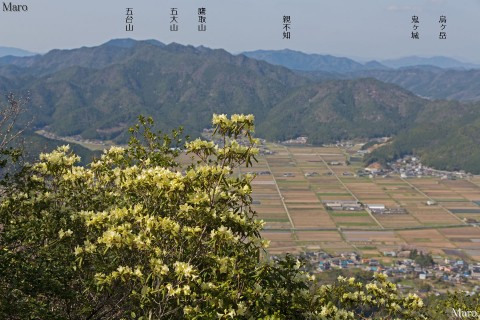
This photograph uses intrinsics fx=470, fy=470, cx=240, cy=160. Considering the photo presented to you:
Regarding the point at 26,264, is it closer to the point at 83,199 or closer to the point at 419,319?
the point at 83,199

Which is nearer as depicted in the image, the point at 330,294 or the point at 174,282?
the point at 174,282

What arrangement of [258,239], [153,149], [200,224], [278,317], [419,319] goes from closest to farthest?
[278,317] < [200,224] < [258,239] < [419,319] < [153,149]

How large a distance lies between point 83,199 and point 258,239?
5.24 m

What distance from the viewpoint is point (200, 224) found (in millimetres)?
7723

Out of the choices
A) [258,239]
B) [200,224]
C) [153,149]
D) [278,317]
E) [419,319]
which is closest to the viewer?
[278,317]

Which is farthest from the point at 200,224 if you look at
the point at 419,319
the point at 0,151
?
the point at 419,319

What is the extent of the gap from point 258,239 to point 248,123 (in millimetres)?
2120

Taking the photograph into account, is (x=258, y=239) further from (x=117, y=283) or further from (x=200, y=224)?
(x=117, y=283)

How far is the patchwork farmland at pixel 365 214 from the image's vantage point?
11838 cm

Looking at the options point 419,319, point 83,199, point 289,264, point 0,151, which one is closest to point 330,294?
point 419,319

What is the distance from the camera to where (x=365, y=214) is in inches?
5728

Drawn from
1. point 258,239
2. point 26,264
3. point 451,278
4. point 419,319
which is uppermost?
point 258,239

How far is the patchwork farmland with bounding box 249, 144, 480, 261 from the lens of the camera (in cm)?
11838

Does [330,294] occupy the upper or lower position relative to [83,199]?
lower
